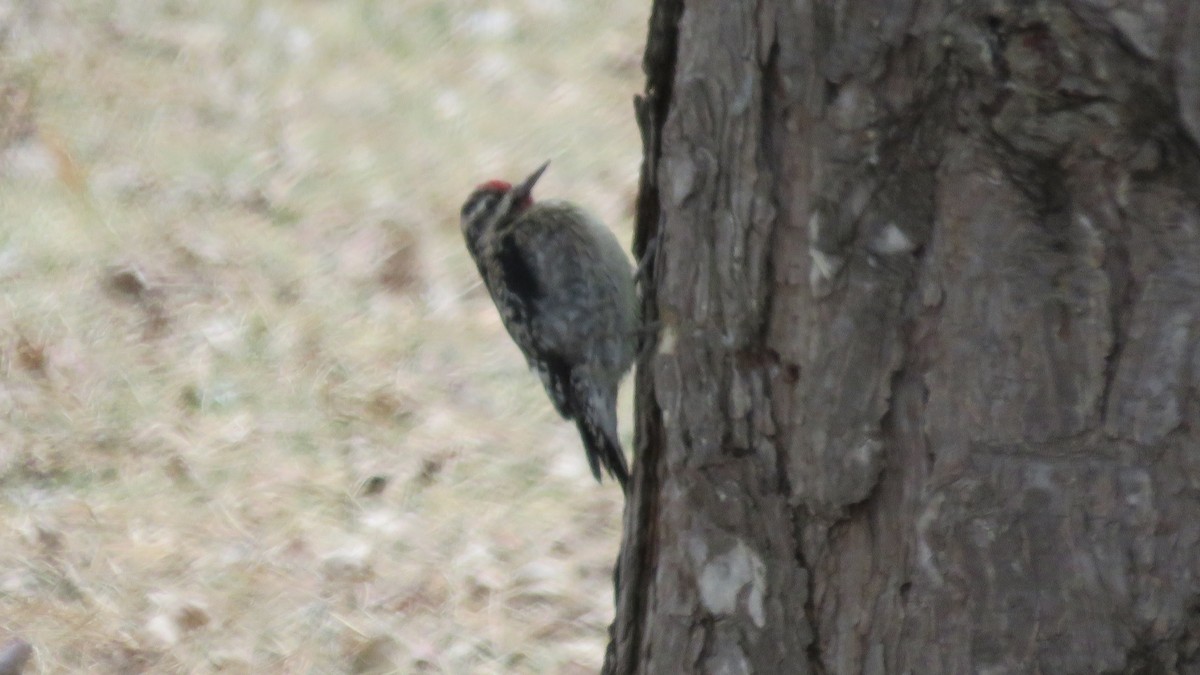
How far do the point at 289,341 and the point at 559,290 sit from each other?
1.77 m

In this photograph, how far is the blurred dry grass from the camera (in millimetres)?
4152

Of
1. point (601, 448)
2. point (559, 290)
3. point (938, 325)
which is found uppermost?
point (938, 325)

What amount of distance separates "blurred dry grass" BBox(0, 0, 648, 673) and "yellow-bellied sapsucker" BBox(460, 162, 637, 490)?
0.62 metres

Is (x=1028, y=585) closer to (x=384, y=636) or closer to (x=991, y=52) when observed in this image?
(x=991, y=52)

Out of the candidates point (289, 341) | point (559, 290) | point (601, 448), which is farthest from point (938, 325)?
point (289, 341)

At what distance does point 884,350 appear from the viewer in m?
2.05

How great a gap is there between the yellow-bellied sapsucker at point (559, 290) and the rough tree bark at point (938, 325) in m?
1.42

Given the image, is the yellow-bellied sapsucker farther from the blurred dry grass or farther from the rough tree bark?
the rough tree bark

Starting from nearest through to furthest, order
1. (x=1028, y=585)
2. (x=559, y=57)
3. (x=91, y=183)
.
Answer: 1. (x=1028, y=585)
2. (x=91, y=183)
3. (x=559, y=57)

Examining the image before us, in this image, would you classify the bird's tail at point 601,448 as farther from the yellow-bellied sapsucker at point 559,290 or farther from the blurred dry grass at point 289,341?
the blurred dry grass at point 289,341

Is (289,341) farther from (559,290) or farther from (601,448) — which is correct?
(601,448)

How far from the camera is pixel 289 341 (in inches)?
213

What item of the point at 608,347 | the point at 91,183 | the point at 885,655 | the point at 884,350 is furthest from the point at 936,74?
the point at 91,183

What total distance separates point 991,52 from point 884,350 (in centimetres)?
44
